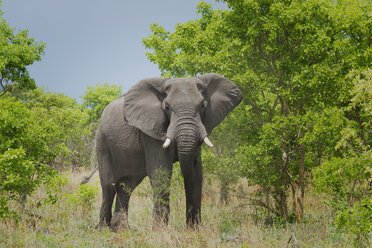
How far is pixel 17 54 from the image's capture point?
24344 millimetres

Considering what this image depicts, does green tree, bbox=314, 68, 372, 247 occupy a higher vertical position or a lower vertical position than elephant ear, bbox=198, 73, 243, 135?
lower

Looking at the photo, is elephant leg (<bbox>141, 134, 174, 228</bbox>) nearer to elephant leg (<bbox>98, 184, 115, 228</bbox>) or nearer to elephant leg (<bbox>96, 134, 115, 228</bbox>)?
elephant leg (<bbox>96, 134, 115, 228</bbox>)

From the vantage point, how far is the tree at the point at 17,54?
24.0 meters

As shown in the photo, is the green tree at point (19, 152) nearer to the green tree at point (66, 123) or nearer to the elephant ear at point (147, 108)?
the green tree at point (66, 123)

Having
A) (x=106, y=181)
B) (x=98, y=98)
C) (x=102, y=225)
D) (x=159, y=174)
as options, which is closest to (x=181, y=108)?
(x=159, y=174)

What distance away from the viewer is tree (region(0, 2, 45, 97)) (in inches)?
946

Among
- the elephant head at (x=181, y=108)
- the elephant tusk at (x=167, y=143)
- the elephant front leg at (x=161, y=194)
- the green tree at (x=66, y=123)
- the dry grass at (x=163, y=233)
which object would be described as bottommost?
the dry grass at (x=163, y=233)

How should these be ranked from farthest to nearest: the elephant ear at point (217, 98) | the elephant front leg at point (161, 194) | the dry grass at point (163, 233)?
the elephant ear at point (217, 98) < the elephant front leg at point (161, 194) < the dry grass at point (163, 233)

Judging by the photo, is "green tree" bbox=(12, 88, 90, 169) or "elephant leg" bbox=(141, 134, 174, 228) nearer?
"elephant leg" bbox=(141, 134, 174, 228)

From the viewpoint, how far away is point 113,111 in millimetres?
10164

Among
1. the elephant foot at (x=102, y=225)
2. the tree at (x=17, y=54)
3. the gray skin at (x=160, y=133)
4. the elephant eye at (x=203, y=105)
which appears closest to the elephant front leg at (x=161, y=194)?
the gray skin at (x=160, y=133)

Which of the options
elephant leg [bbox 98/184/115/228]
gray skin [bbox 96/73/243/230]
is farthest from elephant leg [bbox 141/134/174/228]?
elephant leg [bbox 98/184/115/228]

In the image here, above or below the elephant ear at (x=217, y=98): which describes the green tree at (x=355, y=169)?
below

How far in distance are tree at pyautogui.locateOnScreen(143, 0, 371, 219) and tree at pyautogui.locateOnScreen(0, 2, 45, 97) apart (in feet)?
53.0
